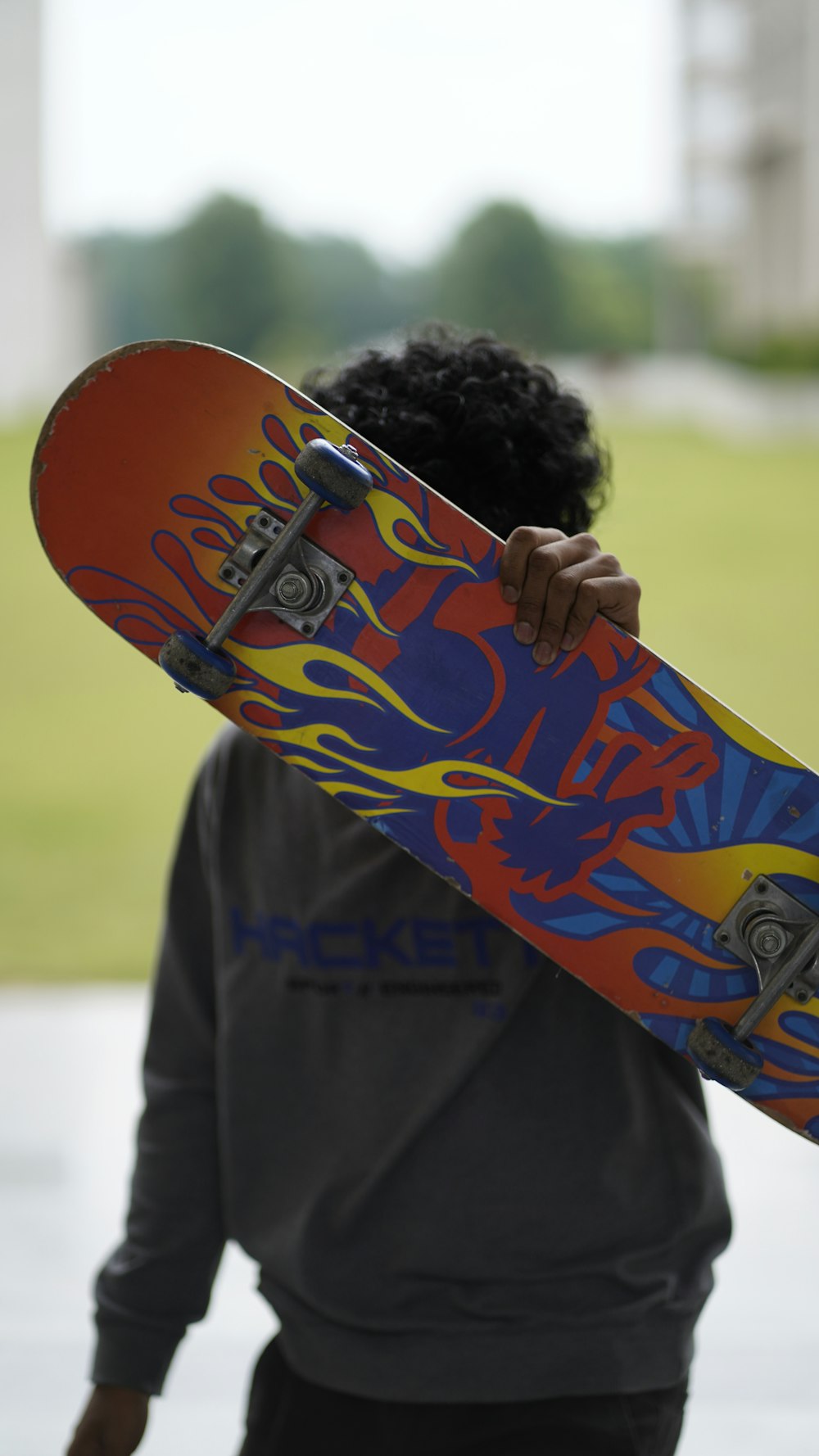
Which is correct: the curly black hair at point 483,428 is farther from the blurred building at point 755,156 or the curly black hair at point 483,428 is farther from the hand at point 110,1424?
the blurred building at point 755,156

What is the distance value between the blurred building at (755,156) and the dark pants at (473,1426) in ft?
68.6

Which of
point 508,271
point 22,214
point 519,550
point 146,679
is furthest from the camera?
point 508,271

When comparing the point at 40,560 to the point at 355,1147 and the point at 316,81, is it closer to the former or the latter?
the point at 355,1147

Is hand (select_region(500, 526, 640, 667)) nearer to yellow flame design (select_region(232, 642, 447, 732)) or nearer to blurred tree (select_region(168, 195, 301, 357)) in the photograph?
yellow flame design (select_region(232, 642, 447, 732))

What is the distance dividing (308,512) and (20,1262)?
76.1 inches

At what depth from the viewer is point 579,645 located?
0.87 m

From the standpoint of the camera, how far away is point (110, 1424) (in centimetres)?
102

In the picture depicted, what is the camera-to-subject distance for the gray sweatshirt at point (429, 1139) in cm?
88

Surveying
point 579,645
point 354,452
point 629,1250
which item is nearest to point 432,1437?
point 629,1250

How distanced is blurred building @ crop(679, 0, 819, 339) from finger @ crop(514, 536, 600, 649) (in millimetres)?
20782

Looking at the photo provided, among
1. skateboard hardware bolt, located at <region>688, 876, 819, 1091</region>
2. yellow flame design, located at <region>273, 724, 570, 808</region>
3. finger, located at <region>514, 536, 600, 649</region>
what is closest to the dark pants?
skateboard hardware bolt, located at <region>688, 876, 819, 1091</region>

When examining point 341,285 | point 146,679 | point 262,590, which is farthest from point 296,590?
point 341,285

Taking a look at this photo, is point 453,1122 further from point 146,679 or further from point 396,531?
point 146,679

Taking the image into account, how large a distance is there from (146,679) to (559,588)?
362 inches
